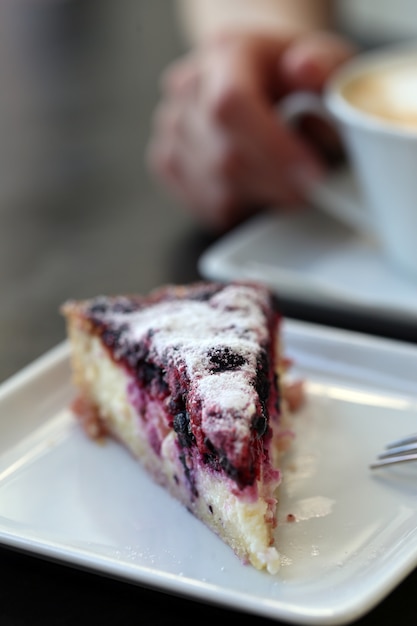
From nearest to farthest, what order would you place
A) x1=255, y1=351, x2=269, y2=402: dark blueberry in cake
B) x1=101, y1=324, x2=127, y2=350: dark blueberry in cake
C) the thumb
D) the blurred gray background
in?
x1=255, y1=351, x2=269, y2=402: dark blueberry in cake → x1=101, y1=324, x2=127, y2=350: dark blueberry in cake → the blurred gray background → the thumb

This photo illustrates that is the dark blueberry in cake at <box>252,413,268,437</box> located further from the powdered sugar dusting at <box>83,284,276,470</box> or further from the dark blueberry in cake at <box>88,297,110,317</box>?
the dark blueberry in cake at <box>88,297,110,317</box>

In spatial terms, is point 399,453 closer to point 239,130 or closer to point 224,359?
point 224,359

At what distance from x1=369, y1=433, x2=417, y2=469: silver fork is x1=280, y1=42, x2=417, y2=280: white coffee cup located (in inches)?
19.0

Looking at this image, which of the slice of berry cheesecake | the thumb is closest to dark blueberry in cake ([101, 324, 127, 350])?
the slice of berry cheesecake

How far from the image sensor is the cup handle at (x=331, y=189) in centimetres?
149

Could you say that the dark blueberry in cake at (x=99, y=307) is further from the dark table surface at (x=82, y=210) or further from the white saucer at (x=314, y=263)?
the white saucer at (x=314, y=263)

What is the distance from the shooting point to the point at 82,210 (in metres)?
1.76

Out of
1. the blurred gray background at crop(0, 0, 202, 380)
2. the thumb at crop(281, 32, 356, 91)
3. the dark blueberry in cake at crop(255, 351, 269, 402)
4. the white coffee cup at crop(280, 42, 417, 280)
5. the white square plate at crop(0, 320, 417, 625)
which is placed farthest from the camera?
the thumb at crop(281, 32, 356, 91)

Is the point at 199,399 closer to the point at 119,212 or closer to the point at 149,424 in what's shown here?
the point at 149,424

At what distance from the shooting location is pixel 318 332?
1.15 m

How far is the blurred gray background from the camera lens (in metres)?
1.47

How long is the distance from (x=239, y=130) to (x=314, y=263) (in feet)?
0.97

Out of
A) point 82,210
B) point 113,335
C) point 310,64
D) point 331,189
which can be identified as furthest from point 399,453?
point 82,210

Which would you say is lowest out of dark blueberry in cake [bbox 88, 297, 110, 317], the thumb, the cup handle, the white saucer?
the white saucer
